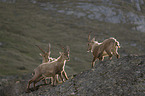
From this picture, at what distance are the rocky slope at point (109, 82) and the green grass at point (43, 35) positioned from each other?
43959 mm

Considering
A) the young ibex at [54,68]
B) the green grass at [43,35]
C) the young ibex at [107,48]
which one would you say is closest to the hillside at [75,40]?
the green grass at [43,35]

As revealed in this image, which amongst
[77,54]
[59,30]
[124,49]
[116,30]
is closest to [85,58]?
[77,54]

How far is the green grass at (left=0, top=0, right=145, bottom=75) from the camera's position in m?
64.0

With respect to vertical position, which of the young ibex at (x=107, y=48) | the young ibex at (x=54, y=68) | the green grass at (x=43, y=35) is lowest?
Answer: the green grass at (x=43, y=35)

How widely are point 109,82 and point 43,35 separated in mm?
98192

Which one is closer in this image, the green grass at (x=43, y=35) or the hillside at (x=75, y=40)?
the hillside at (x=75, y=40)

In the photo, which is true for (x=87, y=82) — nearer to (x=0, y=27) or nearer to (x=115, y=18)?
(x=0, y=27)

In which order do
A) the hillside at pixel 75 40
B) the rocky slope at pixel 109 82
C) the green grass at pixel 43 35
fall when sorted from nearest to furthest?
the rocky slope at pixel 109 82 → the hillside at pixel 75 40 → the green grass at pixel 43 35

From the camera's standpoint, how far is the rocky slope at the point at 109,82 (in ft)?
24.2

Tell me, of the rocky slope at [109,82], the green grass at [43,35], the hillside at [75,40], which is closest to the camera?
the rocky slope at [109,82]

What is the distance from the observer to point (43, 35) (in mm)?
104188

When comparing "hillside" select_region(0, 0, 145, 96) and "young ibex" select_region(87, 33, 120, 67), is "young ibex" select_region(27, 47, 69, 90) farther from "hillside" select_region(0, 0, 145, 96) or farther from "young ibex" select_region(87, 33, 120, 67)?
"young ibex" select_region(87, 33, 120, 67)

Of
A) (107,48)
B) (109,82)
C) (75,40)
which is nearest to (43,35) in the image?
(75,40)

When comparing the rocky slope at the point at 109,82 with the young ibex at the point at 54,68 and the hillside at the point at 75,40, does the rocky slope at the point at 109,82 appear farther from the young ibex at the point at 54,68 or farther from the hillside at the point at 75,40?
the young ibex at the point at 54,68
